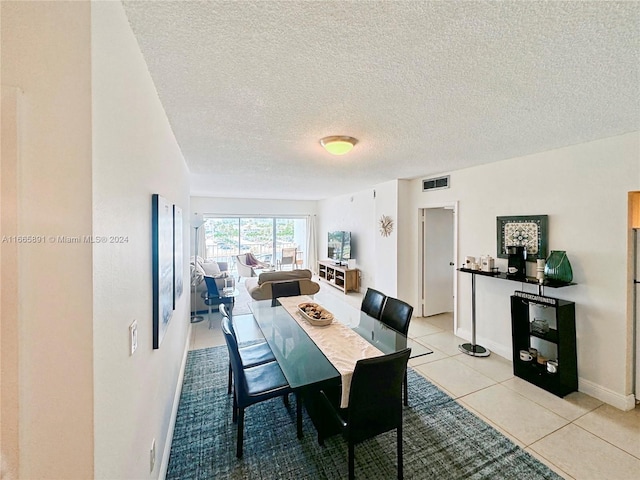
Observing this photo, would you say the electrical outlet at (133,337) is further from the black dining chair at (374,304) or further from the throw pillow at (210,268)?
the throw pillow at (210,268)

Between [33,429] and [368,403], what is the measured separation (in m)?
1.43

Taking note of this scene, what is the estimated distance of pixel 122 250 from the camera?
1038mm

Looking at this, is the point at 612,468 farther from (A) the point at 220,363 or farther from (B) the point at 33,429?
(A) the point at 220,363

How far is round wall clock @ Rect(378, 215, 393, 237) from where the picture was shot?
16.3 ft

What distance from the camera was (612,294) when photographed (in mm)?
2475

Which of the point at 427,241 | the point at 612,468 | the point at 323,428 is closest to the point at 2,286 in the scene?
the point at 323,428

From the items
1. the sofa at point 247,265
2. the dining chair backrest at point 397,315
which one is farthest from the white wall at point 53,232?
the sofa at point 247,265

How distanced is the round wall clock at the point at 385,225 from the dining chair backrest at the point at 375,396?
3.53 meters

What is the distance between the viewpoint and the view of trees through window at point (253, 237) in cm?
847

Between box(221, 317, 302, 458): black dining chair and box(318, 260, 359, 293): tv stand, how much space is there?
434 cm

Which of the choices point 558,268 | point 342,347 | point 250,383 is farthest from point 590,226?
point 250,383

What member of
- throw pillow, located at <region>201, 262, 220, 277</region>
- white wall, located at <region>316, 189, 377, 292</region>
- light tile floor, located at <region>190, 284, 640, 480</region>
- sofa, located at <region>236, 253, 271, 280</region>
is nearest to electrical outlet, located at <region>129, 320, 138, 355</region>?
light tile floor, located at <region>190, 284, 640, 480</region>

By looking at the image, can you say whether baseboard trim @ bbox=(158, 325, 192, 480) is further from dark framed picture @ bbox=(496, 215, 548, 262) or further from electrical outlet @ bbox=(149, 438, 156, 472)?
dark framed picture @ bbox=(496, 215, 548, 262)

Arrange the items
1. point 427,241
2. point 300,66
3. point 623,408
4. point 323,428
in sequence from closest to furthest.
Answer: point 300,66 → point 323,428 → point 623,408 → point 427,241
